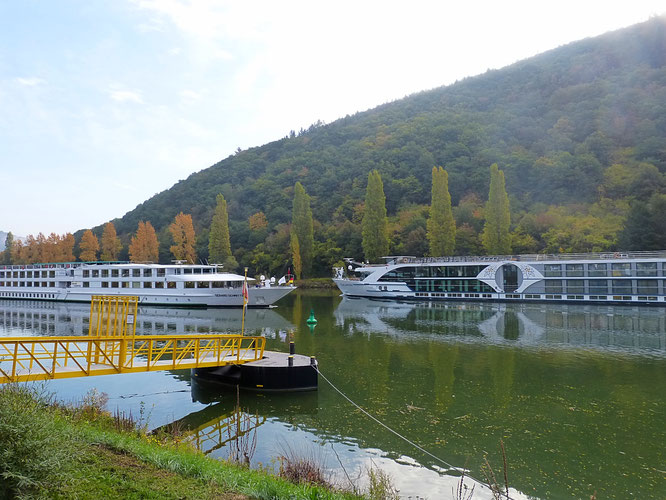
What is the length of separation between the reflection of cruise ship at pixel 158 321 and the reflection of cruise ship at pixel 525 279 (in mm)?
16287

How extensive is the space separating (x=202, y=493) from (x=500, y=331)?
904 inches

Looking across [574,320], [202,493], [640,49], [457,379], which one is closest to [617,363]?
[457,379]

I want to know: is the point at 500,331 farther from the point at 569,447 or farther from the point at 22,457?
the point at 22,457

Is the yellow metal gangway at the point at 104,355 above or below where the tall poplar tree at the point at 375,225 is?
below

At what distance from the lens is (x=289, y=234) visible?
73812 mm

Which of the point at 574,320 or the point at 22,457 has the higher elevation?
the point at 22,457

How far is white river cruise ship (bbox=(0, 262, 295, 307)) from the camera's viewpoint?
39.3m

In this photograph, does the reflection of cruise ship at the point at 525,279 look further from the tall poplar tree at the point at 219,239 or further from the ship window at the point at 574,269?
the tall poplar tree at the point at 219,239

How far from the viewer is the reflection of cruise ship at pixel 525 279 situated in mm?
37844

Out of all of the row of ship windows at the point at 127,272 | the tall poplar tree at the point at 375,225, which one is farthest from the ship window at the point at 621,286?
the row of ship windows at the point at 127,272

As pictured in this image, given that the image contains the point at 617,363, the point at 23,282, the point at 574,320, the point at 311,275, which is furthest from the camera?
the point at 311,275

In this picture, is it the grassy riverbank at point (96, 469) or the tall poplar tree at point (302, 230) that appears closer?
the grassy riverbank at point (96, 469)

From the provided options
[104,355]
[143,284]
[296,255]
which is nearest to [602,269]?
[296,255]

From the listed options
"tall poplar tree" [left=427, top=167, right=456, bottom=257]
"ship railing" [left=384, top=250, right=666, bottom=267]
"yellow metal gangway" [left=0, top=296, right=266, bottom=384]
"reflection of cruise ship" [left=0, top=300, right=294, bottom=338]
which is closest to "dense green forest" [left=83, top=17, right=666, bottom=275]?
"tall poplar tree" [left=427, top=167, right=456, bottom=257]
